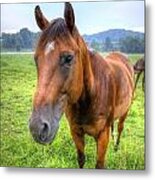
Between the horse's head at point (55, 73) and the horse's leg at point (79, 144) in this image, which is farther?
the horse's leg at point (79, 144)

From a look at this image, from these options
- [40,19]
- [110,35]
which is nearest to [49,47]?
[40,19]

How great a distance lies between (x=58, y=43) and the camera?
8.41 feet

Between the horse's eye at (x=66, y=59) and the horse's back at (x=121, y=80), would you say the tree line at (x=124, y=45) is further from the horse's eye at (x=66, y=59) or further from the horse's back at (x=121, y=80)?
the horse's eye at (x=66, y=59)

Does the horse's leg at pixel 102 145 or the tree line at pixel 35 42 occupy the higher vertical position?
the tree line at pixel 35 42

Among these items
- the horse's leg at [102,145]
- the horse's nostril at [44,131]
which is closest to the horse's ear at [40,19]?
the horse's nostril at [44,131]

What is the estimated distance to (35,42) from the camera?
2.69 m

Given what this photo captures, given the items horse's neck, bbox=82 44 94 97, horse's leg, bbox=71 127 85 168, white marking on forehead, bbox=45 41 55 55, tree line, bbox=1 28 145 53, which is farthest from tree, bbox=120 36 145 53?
horse's leg, bbox=71 127 85 168

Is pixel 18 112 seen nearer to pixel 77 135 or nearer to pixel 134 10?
pixel 77 135

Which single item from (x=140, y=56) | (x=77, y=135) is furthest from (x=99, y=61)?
(x=77, y=135)

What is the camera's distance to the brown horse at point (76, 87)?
2.57 metres

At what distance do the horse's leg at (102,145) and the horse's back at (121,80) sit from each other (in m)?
0.10

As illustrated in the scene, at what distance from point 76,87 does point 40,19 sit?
0.37 m

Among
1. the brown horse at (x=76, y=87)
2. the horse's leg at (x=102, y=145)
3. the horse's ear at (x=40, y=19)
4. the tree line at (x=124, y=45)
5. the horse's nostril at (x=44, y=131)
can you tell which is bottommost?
the horse's leg at (x=102, y=145)

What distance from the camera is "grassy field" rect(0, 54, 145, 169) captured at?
103 inches
